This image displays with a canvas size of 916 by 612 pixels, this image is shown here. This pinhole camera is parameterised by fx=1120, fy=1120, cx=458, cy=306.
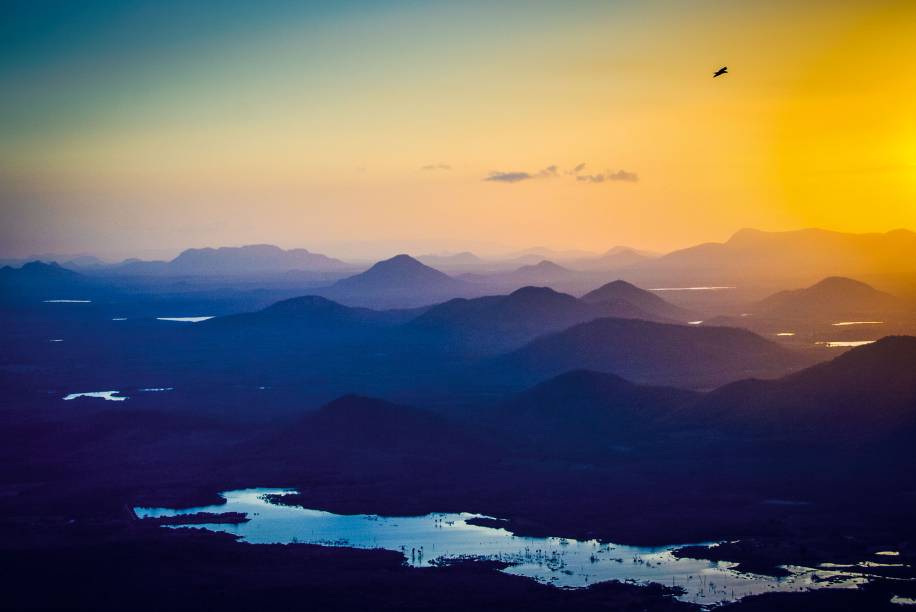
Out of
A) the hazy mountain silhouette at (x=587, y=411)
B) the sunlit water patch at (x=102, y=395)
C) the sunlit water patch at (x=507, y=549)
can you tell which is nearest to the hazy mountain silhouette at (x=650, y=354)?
the hazy mountain silhouette at (x=587, y=411)

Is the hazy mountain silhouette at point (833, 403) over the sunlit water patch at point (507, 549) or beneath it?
over

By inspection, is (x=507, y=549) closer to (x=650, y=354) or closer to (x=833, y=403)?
(x=833, y=403)

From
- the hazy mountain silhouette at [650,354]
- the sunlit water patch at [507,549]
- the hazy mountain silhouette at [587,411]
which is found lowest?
the sunlit water patch at [507,549]

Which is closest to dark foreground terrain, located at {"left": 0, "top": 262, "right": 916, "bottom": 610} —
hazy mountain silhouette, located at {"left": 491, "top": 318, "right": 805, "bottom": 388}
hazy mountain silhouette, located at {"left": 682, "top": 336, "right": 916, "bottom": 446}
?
hazy mountain silhouette, located at {"left": 682, "top": 336, "right": 916, "bottom": 446}

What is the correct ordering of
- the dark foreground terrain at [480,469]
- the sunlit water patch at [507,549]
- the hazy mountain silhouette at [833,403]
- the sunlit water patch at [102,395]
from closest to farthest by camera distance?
the sunlit water patch at [507,549], the dark foreground terrain at [480,469], the hazy mountain silhouette at [833,403], the sunlit water patch at [102,395]

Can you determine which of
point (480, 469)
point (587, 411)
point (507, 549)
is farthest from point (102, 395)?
point (507, 549)

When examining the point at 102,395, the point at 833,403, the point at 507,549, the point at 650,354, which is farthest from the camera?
the point at 650,354

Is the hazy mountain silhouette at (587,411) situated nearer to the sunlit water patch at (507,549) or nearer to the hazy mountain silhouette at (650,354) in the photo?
the hazy mountain silhouette at (650,354)
